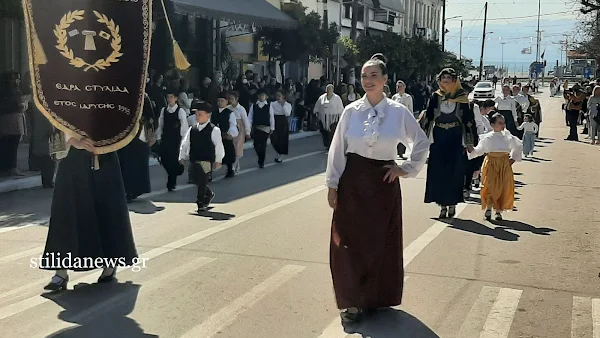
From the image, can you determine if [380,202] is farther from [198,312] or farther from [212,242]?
[212,242]

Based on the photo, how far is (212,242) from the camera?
9.17m

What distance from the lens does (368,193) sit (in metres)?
6.16

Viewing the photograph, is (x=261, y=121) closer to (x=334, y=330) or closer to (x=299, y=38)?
(x=334, y=330)

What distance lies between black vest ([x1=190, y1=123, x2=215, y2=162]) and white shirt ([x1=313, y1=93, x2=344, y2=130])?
894 centimetres

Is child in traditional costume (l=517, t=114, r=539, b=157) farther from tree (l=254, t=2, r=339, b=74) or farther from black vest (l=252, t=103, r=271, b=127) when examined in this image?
tree (l=254, t=2, r=339, b=74)

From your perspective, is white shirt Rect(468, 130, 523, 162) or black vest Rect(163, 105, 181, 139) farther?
black vest Rect(163, 105, 181, 139)

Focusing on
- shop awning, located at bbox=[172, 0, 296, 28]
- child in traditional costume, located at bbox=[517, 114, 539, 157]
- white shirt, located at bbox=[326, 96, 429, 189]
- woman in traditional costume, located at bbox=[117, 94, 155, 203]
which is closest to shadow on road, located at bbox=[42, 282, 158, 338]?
white shirt, located at bbox=[326, 96, 429, 189]

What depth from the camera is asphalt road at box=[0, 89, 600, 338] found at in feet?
20.2

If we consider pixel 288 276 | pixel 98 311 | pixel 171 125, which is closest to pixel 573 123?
pixel 171 125

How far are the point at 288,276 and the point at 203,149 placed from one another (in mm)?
3978

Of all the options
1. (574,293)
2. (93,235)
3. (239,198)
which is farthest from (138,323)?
(239,198)

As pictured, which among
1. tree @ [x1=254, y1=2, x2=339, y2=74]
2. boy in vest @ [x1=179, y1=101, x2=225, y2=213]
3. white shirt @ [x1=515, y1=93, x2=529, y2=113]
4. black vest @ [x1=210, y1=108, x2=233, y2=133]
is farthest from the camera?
tree @ [x1=254, y1=2, x2=339, y2=74]

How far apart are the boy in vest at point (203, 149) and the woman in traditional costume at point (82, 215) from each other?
4122 millimetres

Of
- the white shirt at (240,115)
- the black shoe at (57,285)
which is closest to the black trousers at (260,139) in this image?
the white shirt at (240,115)
